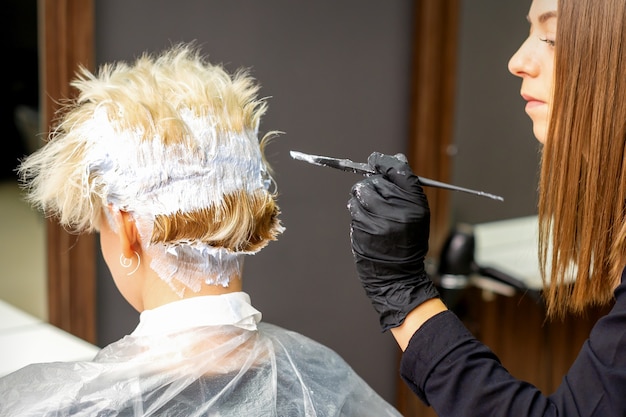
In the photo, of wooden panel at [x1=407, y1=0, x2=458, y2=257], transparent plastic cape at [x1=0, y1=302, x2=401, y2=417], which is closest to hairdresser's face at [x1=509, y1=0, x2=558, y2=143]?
transparent plastic cape at [x1=0, y1=302, x2=401, y2=417]

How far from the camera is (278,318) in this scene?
8.81ft

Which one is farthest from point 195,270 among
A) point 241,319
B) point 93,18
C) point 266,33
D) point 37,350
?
point 266,33

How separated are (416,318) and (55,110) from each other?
3.87 ft

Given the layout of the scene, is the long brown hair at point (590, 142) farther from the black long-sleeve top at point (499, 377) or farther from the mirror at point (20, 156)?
the mirror at point (20, 156)

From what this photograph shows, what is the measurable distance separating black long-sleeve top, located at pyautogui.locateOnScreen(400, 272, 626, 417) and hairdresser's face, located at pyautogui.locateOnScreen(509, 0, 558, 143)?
11.5 inches

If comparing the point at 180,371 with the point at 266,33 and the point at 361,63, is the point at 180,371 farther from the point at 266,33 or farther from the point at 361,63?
the point at 361,63

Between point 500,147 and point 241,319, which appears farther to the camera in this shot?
point 500,147

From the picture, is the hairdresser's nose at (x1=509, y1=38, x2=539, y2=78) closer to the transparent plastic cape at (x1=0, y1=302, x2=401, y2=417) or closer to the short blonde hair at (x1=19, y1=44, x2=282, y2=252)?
the short blonde hair at (x1=19, y1=44, x2=282, y2=252)

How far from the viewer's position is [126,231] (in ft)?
4.37

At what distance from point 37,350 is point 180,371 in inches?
30.1

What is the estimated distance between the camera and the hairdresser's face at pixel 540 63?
122cm

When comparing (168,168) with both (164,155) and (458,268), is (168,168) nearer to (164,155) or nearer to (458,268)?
(164,155)

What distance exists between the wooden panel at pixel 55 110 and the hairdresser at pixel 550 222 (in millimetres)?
1039

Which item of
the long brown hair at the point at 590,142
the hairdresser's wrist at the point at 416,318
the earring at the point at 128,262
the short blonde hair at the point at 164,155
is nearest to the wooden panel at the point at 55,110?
the short blonde hair at the point at 164,155
